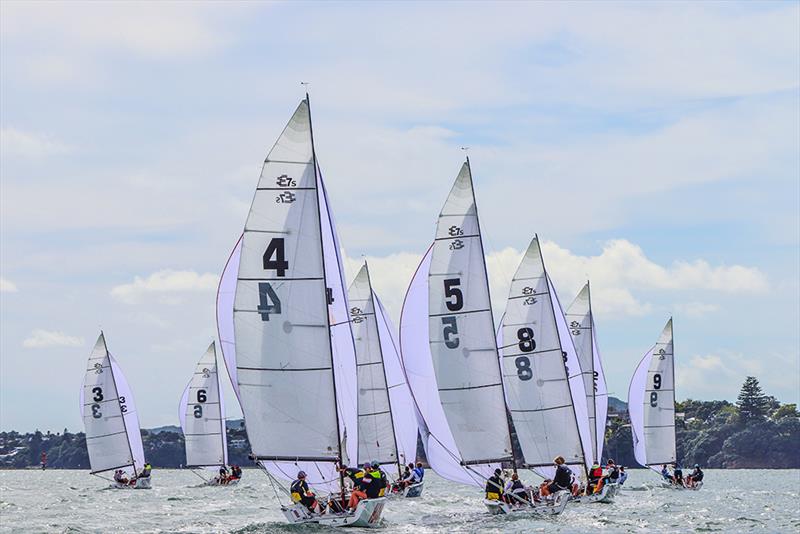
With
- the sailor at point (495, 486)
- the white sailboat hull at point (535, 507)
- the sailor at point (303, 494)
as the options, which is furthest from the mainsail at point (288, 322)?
the white sailboat hull at point (535, 507)

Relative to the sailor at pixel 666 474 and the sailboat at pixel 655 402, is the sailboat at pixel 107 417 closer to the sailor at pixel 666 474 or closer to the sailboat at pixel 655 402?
the sailboat at pixel 655 402

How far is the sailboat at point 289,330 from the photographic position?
108 feet

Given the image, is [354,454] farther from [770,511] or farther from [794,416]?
[794,416]

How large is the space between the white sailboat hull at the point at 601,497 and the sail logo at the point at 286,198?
680 inches

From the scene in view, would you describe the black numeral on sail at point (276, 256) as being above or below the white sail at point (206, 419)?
above

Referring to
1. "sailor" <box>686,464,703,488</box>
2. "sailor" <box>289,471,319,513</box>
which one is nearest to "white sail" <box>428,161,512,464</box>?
"sailor" <box>289,471,319,513</box>

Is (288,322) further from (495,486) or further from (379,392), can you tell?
(379,392)

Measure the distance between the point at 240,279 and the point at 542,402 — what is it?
14.4 meters

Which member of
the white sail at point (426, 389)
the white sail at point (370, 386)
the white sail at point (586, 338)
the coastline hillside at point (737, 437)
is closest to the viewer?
the white sail at point (426, 389)

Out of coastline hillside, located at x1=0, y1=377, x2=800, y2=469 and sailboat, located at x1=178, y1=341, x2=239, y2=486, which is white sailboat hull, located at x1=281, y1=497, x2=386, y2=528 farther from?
coastline hillside, located at x1=0, y1=377, x2=800, y2=469

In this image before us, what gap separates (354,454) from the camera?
113 feet

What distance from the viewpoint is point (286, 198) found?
3309cm

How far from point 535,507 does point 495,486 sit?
4.50ft

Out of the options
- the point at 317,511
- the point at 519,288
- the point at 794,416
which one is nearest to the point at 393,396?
the point at 519,288
